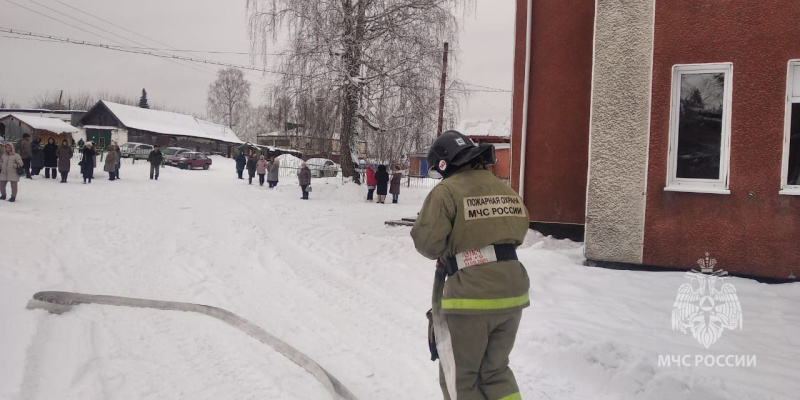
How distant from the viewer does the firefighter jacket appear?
2709 millimetres

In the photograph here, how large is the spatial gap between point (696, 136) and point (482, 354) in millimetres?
5335

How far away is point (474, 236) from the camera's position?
275 centimetres

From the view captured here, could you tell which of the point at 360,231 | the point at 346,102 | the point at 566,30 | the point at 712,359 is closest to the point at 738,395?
the point at 712,359

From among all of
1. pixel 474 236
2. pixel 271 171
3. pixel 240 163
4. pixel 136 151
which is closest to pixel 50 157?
pixel 271 171

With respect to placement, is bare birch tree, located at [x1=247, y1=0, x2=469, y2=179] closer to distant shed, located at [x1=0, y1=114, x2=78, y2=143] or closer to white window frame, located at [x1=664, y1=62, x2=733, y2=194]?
white window frame, located at [x1=664, y1=62, x2=733, y2=194]

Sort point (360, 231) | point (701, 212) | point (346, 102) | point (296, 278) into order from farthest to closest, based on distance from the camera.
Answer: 1. point (346, 102)
2. point (360, 231)
3. point (296, 278)
4. point (701, 212)

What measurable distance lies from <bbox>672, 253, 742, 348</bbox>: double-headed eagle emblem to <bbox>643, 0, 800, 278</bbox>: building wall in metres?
0.25

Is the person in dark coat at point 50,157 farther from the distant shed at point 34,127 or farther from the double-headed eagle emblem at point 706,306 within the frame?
the distant shed at point 34,127

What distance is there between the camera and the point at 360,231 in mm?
11328

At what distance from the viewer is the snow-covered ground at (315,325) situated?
385 cm

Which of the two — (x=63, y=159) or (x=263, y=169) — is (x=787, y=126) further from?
(x=63, y=159)

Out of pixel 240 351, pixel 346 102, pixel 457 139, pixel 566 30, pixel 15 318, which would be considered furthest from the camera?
pixel 346 102

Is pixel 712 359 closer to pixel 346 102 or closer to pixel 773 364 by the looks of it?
pixel 773 364

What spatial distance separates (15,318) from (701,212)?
7.55 metres
